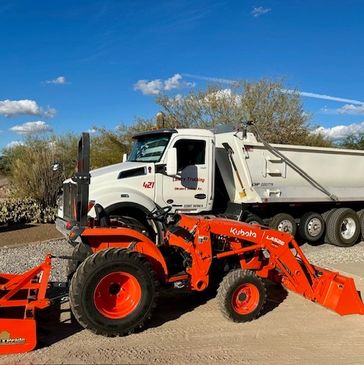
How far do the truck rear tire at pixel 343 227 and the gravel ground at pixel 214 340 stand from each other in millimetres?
5583

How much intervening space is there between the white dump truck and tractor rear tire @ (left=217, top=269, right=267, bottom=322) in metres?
3.00

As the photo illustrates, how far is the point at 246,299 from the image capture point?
233 inches

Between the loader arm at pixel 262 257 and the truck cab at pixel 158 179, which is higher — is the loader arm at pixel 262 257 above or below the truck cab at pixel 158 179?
below

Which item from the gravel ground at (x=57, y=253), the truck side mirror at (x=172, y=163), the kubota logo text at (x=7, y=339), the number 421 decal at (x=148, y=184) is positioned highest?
the truck side mirror at (x=172, y=163)

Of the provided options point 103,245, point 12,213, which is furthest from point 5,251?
point 103,245

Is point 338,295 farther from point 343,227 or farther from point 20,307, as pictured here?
point 343,227

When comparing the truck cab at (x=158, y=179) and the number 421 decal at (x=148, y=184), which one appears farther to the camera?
the number 421 decal at (x=148, y=184)

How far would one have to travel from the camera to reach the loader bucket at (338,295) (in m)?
6.06

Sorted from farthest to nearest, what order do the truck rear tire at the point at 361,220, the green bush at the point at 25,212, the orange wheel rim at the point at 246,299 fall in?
the green bush at the point at 25,212, the truck rear tire at the point at 361,220, the orange wheel rim at the point at 246,299

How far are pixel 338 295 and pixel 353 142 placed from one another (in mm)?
25189

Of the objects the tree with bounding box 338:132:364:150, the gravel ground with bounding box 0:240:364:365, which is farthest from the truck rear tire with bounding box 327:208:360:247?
the tree with bounding box 338:132:364:150

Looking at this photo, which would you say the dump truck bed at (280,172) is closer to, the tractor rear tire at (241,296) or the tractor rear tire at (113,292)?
the tractor rear tire at (241,296)

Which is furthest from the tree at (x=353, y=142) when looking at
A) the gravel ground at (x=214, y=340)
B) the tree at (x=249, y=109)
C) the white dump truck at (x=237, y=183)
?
the gravel ground at (x=214, y=340)

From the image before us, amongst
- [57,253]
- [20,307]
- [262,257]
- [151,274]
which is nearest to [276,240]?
[262,257]
